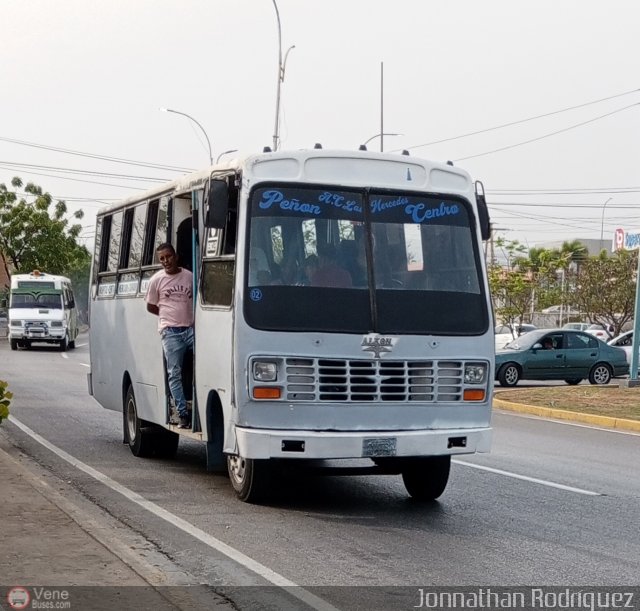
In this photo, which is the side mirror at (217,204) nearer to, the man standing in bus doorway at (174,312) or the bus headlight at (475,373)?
the man standing in bus doorway at (174,312)

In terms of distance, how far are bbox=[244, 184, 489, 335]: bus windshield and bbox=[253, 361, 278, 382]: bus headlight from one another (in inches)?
11.6

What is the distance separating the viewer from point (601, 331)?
58.4 m

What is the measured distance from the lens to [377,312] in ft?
33.2

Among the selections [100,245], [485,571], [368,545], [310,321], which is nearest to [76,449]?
[100,245]

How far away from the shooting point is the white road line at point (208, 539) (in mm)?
6988

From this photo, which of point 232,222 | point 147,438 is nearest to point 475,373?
point 232,222

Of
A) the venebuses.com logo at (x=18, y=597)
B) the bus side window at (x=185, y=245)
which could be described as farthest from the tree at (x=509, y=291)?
the venebuses.com logo at (x=18, y=597)

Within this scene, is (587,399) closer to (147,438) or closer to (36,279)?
(147,438)

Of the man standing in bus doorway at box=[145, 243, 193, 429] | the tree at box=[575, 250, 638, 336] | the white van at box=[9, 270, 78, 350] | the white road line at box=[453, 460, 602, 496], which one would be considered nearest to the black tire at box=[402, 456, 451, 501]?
the white road line at box=[453, 460, 602, 496]

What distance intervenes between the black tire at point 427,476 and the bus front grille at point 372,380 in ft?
2.55

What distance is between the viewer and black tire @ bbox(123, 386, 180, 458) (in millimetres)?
13516

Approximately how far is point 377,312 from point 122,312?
4.82 m

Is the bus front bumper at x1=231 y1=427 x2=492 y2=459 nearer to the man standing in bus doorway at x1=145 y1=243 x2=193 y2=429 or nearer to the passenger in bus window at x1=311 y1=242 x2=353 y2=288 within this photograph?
the passenger in bus window at x1=311 y1=242 x2=353 y2=288

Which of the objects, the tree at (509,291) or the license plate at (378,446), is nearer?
the license plate at (378,446)
